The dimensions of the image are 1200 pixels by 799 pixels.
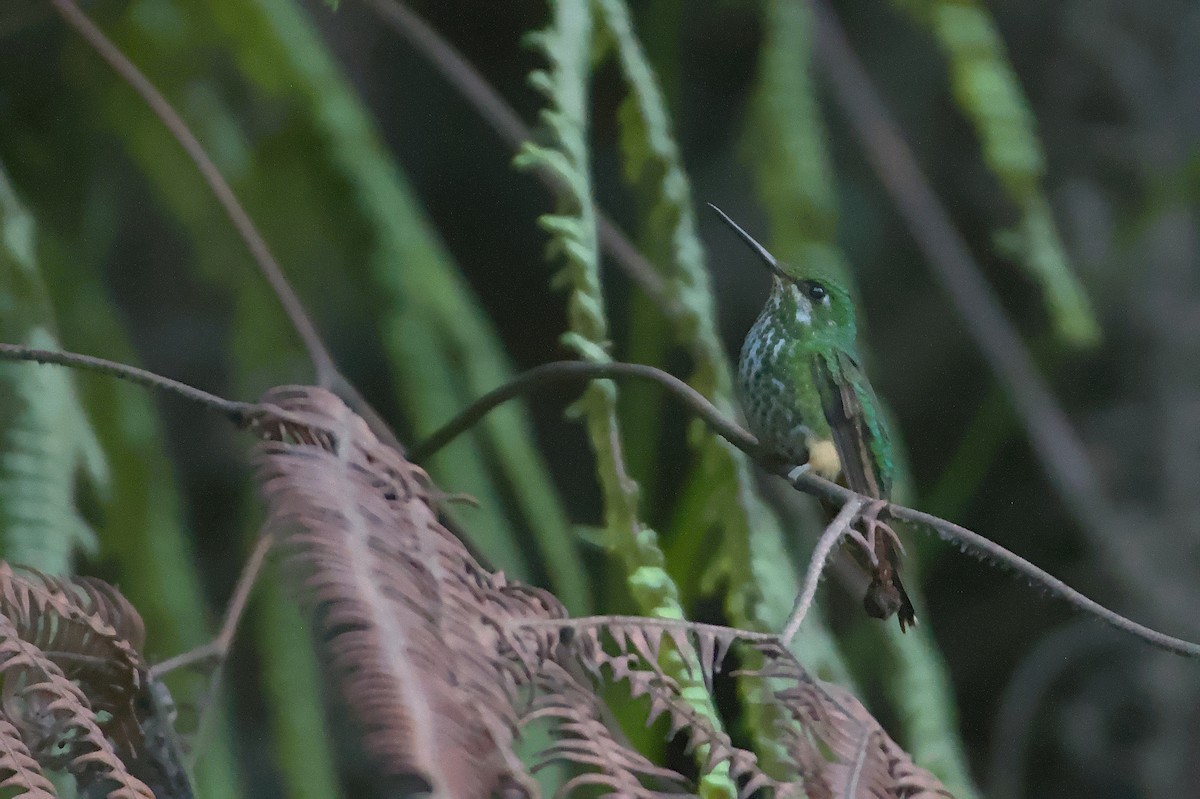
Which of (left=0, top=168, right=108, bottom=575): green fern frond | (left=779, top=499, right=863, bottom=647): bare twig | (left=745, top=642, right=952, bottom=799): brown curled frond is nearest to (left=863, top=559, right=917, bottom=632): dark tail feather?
(left=779, top=499, right=863, bottom=647): bare twig

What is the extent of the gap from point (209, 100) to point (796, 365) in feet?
2.20

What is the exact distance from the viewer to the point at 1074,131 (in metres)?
2.39

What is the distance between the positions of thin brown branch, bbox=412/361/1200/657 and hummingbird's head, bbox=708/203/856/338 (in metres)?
0.55

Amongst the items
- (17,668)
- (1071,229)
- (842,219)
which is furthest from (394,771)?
(1071,229)

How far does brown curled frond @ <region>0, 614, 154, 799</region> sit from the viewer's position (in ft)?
1.63

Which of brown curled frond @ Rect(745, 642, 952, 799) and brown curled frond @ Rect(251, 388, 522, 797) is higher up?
brown curled frond @ Rect(251, 388, 522, 797)

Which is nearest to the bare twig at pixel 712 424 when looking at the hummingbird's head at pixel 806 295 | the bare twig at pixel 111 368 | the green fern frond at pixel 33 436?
the bare twig at pixel 111 368

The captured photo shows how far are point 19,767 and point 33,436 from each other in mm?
446

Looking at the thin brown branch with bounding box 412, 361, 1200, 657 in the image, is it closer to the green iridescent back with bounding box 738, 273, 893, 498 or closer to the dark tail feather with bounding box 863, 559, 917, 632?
the dark tail feather with bounding box 863, 559, 917, 632

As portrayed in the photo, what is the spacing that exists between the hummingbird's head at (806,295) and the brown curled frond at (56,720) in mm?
962

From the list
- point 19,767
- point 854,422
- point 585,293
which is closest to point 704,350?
point 585,293

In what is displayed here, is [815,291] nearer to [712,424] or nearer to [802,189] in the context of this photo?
[802,189]

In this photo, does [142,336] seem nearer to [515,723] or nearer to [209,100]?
[209,100]

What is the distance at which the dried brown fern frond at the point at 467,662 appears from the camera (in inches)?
16.1
